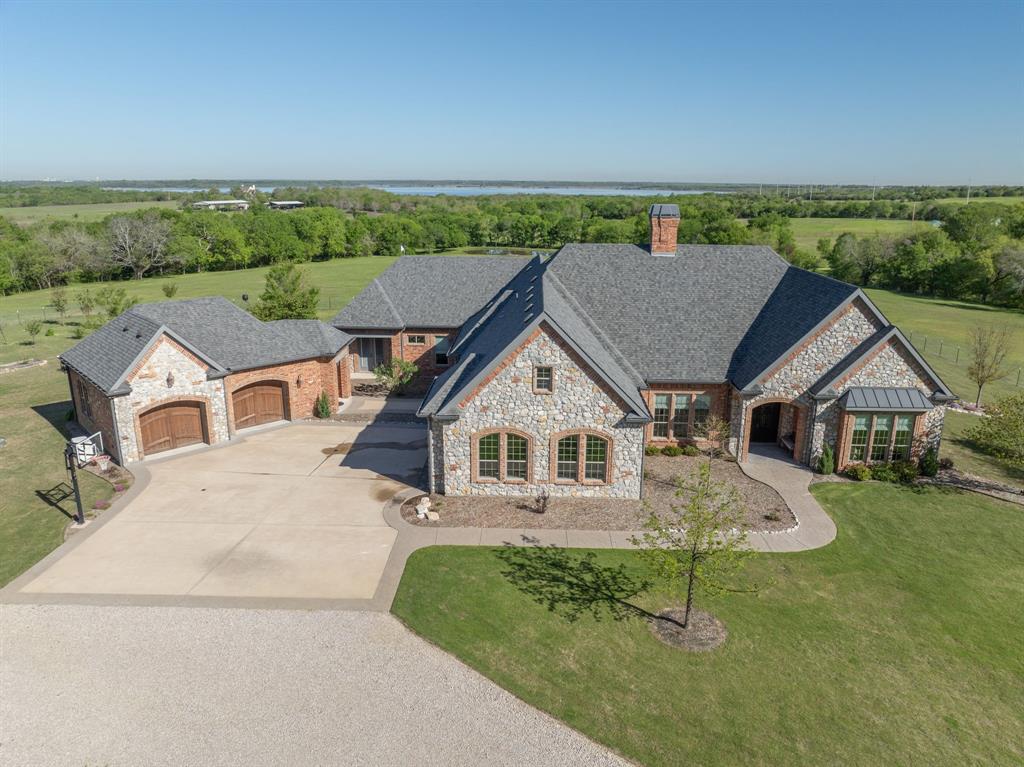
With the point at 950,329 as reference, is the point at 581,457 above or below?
above

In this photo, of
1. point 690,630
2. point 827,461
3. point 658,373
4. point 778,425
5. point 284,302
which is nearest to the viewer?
point 690,630

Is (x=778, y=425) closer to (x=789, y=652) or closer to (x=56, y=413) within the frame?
(x=789, y=652)

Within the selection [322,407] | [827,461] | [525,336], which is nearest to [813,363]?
[827,461]

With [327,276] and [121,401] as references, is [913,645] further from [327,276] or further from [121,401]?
[327,276]

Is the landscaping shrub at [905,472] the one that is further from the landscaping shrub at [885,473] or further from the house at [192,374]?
the house at [192,374]

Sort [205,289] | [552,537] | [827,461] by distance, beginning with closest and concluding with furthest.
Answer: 1. [552,537]
2. [827,461]
3. [205,289]

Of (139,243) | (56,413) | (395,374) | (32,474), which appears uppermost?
(139,243)

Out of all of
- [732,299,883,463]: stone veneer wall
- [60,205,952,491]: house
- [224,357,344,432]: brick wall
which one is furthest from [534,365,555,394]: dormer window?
[224,357,344,432]: brick wall
